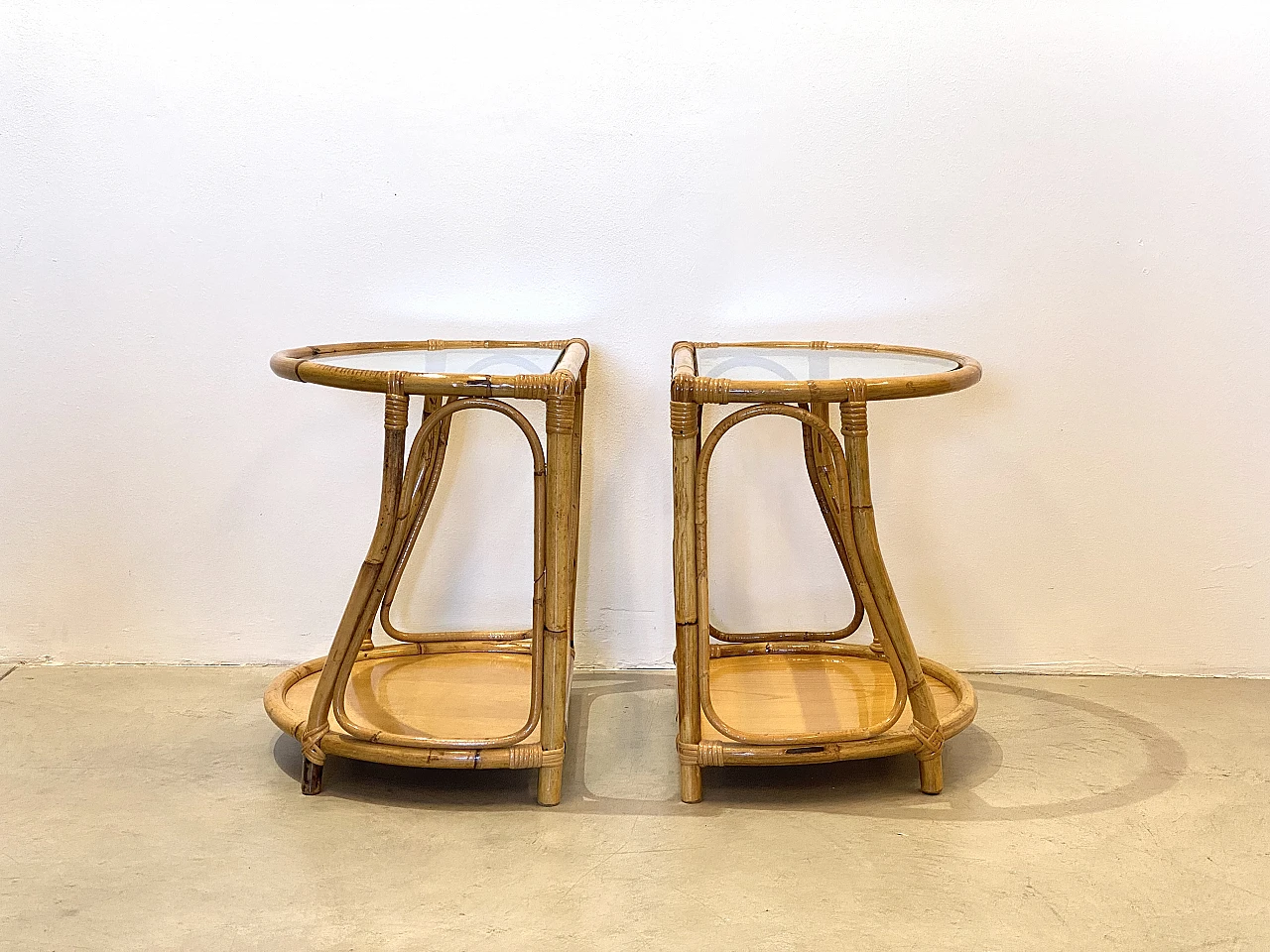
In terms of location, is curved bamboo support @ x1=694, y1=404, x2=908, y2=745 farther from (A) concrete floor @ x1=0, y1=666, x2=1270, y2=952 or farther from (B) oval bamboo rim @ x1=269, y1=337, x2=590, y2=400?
(B) oval bamboo rim @ x1=269, y1=337, x2=590, y2=400

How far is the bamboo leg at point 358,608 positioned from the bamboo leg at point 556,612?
22 cm

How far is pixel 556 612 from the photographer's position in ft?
5.52

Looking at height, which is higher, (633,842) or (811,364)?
(811,364)

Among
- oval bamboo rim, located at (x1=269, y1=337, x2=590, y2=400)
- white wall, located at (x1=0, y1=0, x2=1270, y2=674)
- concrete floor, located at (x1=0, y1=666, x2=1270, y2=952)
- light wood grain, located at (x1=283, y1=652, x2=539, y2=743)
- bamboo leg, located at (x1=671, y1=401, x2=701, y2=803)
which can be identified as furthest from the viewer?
white wall, located at (x1=0, y1=0, x2=1270, y2=674)

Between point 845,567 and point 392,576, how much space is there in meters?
0.69

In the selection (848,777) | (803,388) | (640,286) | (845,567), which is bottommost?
(848,777)

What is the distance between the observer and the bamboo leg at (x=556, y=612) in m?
1.66

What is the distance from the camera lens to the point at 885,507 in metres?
2.26

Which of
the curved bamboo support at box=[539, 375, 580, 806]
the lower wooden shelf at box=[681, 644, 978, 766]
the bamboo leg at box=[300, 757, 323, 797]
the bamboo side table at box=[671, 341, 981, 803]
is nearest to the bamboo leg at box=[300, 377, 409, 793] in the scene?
the bamboo leg at box=[300, 757, 323, 797]

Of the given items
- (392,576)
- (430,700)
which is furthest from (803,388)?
(430,700)

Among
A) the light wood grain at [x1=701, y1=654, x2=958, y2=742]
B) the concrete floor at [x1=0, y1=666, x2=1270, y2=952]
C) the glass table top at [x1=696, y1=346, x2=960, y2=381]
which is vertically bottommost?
the concrete floor at [x1=0, y1=666, x2=1270, y2=952]

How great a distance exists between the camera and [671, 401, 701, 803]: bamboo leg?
168 cm

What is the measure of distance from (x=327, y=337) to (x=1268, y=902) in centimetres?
176

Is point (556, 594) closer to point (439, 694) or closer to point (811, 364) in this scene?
point (439, 694)
